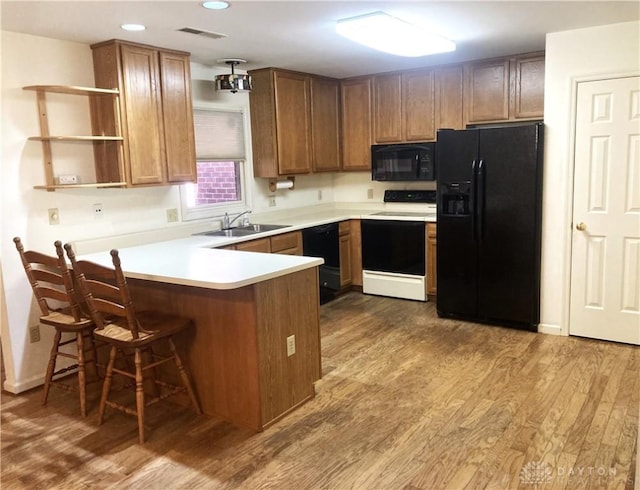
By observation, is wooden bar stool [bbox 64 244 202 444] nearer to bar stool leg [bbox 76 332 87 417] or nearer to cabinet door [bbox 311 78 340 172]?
bar stool leg [bbox 76 332 87 417]

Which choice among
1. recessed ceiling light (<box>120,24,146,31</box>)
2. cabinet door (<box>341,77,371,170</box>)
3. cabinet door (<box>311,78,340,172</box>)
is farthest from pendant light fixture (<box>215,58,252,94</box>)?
cabinet door (<box>341,77,371,170</box>)

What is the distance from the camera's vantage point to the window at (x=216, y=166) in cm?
454

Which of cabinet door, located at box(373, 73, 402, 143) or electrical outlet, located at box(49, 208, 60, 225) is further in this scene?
cabinet door, located at box(373, 73, 402, 143)

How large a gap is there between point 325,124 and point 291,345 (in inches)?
124

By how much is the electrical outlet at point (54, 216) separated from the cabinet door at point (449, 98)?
11.3 feet

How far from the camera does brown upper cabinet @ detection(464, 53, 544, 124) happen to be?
4.54 meters

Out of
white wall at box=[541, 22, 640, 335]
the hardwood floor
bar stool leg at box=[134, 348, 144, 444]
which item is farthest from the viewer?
white wall at box=[541, 22, 640, 335]

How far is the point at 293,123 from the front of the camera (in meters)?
5.10

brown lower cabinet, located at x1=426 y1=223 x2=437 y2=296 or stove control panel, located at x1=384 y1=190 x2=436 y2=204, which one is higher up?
stove control panel, located at x1=384 y1=190 x2=436 y2=204

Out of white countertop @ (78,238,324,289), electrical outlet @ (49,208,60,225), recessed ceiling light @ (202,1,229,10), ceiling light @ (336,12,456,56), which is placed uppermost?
recessed ceiling light @ (202,1,229,10)

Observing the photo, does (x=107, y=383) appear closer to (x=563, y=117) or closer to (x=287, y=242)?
(x=287, y=242)

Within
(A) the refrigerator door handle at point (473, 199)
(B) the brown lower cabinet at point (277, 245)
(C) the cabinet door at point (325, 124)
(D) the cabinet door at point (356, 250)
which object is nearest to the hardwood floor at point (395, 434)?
(A) the refrigerator door handle at point (473, 199)

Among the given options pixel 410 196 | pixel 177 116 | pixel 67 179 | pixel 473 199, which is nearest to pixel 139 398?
pixel 67 179

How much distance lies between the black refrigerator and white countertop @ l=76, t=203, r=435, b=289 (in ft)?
5.52
